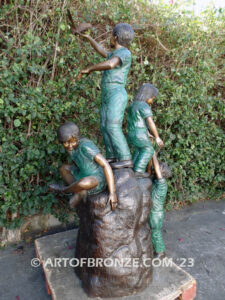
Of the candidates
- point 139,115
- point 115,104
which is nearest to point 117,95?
point 115,104

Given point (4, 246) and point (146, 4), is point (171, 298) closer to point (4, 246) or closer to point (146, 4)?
point (4, 246)

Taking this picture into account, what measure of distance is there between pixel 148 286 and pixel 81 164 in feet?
4.22

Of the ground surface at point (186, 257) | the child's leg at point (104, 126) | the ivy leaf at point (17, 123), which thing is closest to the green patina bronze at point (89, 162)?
the child's leg at point (104, 126)

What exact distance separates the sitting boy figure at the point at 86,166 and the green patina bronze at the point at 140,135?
487 millimetres

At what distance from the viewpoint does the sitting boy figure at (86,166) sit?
201cm

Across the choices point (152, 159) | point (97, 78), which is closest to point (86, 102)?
point (97, 78)

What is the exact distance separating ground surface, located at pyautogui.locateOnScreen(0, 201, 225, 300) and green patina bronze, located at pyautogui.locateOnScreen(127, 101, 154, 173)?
1.51m

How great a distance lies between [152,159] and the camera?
269 centimetres

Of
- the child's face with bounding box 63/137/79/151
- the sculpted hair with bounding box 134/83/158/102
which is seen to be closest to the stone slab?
the child's face with bounding box 63/137/79/151

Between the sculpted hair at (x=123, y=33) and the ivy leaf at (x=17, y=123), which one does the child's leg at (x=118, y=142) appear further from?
the ivy leaf at (x=17, y=123)

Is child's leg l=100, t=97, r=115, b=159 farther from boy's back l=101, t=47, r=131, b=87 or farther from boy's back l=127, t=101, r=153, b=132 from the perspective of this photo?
boy's back l=127, t=101, r=153, b=132

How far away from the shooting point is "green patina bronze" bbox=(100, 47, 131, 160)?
222 centimetres

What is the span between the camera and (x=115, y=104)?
7.28 feet

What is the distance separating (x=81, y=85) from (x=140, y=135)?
52.5 inches
